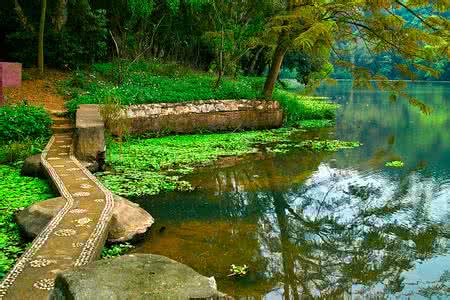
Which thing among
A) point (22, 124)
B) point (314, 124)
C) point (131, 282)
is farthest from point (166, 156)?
point (314, 124)

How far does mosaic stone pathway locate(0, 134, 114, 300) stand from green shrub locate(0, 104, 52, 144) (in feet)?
9.24

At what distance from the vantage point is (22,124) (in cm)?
941

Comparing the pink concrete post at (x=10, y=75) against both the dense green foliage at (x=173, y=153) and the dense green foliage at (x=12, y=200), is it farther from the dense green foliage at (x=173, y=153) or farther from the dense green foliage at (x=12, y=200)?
the dense green foliage at (x=12, y=200)

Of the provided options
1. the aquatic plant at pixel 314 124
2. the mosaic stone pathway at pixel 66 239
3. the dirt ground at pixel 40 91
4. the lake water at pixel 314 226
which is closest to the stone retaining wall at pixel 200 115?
the aquatic plant at pixel 314 124

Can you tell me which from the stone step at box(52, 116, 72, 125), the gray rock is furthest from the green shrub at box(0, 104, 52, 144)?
the gray rock

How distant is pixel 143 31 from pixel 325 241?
1705 cm

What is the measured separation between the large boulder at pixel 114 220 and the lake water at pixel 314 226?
199 millimetres

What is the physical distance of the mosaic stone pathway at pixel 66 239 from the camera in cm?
342

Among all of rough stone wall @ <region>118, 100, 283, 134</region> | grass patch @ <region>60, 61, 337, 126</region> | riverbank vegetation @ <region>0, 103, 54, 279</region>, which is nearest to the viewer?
riverbank vegetation @ <region>0, 103, 54, 279</region>

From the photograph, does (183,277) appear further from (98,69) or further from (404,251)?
(98,69)

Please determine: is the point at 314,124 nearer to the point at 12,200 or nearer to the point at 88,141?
the point at 88,141

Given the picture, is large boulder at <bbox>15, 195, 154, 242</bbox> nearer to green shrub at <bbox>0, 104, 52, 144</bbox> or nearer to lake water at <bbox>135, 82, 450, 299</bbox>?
lake water at <bbox>135, 82, 450, 299</bbox>

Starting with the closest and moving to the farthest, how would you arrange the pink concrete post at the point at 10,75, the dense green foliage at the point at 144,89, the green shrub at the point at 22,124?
1. the green shrub at the point at 22,124
2. the pink concrete post at the point at 10,75
3. the dense green foliage at the point at 144,89

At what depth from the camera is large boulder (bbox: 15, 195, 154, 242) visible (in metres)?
5.11
